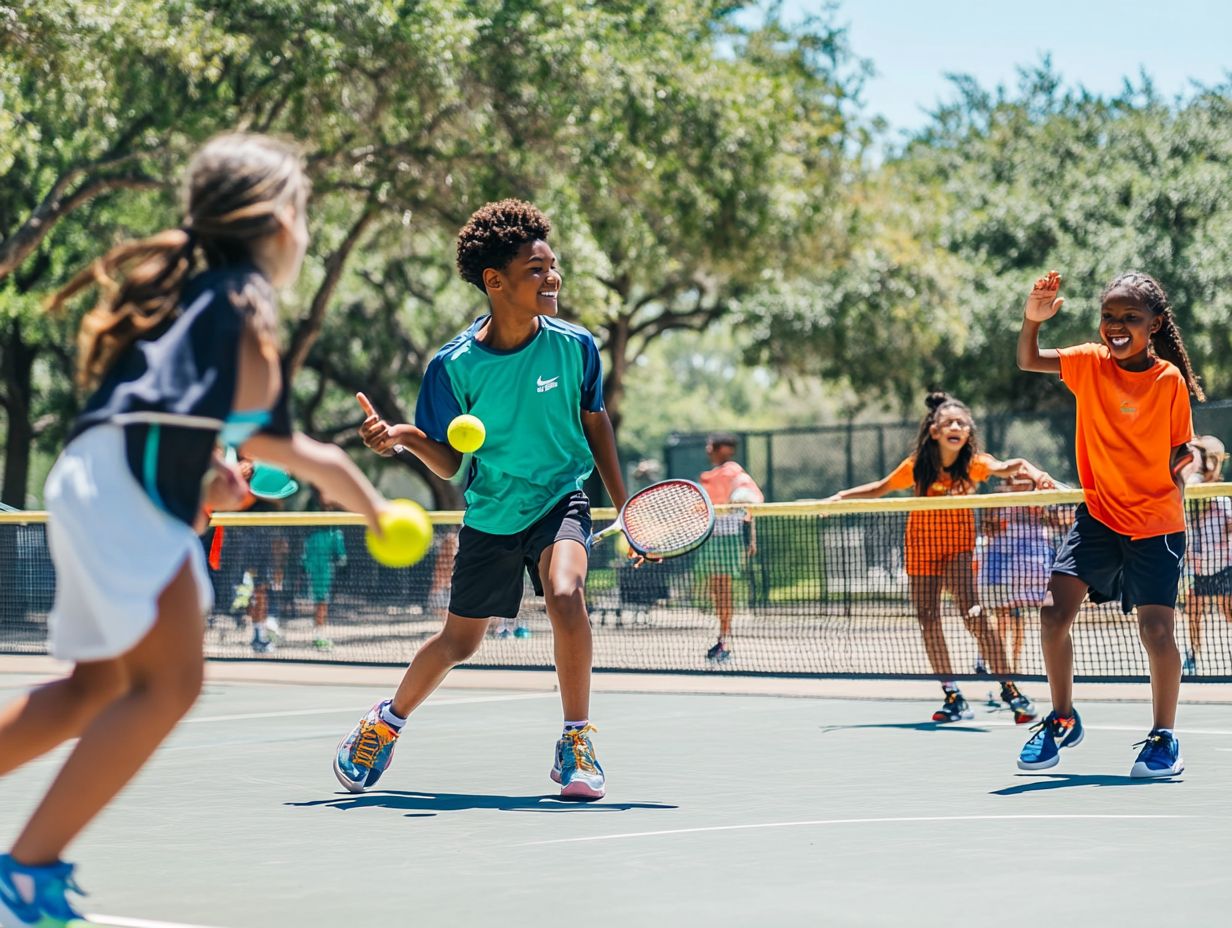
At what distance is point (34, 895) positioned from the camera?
11.3 feet

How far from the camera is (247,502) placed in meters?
4.05

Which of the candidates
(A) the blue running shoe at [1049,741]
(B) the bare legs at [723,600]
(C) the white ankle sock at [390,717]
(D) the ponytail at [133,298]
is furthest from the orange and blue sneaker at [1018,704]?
(D) the ponytail at [133,298]

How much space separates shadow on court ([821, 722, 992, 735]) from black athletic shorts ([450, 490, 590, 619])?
274 centimetres

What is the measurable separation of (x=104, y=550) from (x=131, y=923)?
116cm

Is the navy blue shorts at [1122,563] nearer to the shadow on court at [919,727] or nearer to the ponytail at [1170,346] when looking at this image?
the ponytail at [1170,346]

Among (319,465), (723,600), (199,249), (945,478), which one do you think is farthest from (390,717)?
(723,600)

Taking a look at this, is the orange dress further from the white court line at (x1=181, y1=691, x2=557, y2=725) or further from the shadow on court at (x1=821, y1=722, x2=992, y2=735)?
the white court line at (x1=181, y1=691, x2=557, y2=725)

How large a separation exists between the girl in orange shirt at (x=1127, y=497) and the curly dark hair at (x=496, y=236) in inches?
77.8

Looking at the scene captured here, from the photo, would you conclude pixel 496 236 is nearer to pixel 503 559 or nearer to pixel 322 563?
pixel 503 559

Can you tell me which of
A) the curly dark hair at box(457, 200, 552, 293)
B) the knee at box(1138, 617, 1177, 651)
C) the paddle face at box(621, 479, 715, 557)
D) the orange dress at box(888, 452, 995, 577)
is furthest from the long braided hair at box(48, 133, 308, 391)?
the orange dress at box(888, 452, 995, 577)

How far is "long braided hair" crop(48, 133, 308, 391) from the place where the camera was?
12.0 ft

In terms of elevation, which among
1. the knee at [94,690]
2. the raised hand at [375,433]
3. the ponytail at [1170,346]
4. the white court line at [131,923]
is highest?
the ponytail at [1170,346]

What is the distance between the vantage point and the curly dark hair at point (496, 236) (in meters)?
6.31

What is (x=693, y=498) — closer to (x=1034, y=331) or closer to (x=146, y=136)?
(x=1034, y=331)
